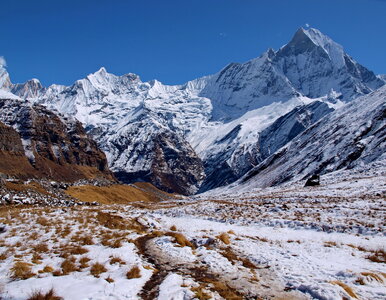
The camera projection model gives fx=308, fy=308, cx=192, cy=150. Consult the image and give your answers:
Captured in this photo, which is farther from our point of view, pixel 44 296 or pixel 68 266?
pixel 68 266

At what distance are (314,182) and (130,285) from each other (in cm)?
6065

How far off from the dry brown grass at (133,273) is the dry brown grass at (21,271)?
11.7ft

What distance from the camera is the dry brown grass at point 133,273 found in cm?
1189

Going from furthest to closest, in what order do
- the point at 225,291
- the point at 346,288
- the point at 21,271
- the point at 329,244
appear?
the point at 329,244 < the point at 21,271 < the point at 225,291 < the point at 346,288

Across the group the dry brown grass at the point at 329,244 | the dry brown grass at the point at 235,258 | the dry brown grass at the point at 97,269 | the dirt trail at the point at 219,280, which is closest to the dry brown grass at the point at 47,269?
the dry brown grass at the point at 97,269

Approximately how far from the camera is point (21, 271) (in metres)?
11.8

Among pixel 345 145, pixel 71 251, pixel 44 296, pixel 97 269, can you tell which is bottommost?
pixel 44 296

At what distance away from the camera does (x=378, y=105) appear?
420ft

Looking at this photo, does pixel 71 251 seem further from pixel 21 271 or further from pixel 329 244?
pixel 329 244


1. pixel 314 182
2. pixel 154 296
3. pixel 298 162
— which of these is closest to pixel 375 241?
pixel 154 296

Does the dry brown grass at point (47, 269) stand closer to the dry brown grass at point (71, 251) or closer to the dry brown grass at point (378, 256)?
the dry brown grass at point (71, 251)

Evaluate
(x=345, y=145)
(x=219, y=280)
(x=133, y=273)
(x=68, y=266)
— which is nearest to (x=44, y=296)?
(x=68, y=266)

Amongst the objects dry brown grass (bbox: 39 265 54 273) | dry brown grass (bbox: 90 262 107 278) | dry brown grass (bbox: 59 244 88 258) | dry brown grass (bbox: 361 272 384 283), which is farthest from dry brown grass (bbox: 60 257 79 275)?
dry brown grass (bbox: 361 272 384 283)

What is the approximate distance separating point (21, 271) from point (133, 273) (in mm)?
4237
